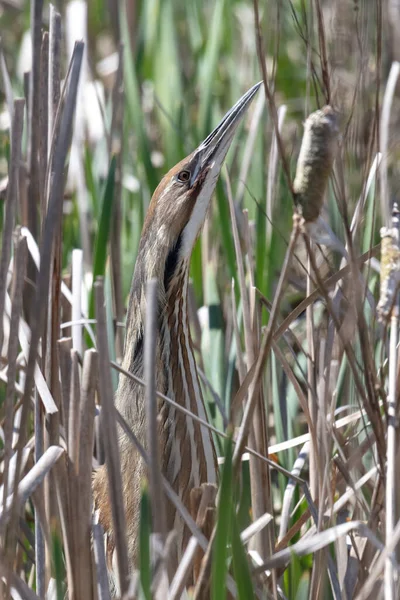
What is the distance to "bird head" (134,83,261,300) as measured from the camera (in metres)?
1.78

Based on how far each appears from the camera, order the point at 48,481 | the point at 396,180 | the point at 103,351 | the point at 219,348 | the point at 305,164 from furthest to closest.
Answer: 1. the point at 396,180
2. the point at 219,348
3. the point at 48,481
4. the point at 103,351
5. the point at 305,164

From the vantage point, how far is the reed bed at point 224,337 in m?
1.19

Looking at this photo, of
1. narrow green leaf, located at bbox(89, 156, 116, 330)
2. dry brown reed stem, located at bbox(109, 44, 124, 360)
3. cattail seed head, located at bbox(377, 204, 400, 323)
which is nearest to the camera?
cattail seed head, located at bbox(377, 204, 400, 323)

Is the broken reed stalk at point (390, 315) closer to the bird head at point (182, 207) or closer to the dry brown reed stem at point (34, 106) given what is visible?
the bird head at point (182, 207)

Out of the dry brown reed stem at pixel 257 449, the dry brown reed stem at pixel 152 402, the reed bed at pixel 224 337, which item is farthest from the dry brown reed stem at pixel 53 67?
the dry brown reed stem at pixel 152 402

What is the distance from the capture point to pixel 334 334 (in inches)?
66.7

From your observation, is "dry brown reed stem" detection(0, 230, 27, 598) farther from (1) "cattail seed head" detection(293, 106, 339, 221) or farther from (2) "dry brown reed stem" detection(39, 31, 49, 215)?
(1) "cattail seed head" detection(293, 106, 339, 221)

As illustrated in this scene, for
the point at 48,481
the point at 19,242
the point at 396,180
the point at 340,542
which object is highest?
the point at 396,180

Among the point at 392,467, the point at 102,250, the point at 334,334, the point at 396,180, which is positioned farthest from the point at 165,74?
the point at 392,467

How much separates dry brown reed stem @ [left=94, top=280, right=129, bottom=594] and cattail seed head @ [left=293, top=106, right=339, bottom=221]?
301mm

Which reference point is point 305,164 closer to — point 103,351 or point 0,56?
point 103,351

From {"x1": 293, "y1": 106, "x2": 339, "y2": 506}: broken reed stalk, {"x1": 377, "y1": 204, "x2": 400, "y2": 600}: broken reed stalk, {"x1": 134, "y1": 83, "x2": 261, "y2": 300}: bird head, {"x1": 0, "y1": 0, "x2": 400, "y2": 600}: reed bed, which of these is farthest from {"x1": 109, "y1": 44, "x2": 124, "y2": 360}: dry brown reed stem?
{"x1": 293, "y1": 106, "x2": 339, "y2": 506}: broken reed stalk

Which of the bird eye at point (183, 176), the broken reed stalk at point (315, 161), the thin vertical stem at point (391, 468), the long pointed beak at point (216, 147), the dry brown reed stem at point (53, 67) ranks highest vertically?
the dry brown reed stem at point (53, 67)

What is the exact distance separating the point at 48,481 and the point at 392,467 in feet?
2.32
